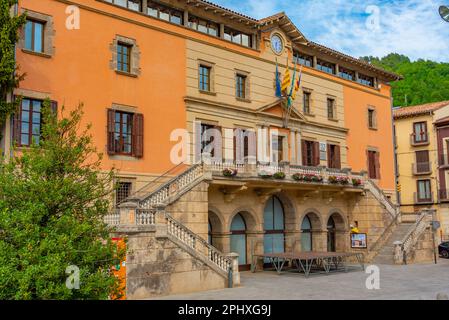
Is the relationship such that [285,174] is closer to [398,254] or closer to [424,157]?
[398,254]

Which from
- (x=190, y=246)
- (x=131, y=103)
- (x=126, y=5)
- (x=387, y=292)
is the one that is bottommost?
(x=387, y=292)

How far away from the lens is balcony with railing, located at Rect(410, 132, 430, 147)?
51.4m

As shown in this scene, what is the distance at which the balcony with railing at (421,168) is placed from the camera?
5122cm

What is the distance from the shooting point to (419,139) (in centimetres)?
5209

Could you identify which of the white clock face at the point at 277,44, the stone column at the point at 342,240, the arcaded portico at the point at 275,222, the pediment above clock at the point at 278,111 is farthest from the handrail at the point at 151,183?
the stone column at the point at 342,240

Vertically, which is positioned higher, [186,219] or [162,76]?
[162,76]

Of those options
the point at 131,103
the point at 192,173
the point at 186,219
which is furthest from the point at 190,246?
the point at 131,103

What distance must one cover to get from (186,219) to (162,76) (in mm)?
7429

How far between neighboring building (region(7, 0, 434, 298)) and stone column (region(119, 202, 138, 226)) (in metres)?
0.05

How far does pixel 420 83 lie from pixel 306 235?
3665 cm

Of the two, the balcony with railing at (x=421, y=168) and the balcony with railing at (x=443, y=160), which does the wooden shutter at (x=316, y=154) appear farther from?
the balcony with railing at (x=421, y=168)

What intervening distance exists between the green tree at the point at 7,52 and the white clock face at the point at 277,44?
1671 cm

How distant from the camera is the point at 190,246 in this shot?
2072 centimetres

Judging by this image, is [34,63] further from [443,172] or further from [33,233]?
[443,172]
